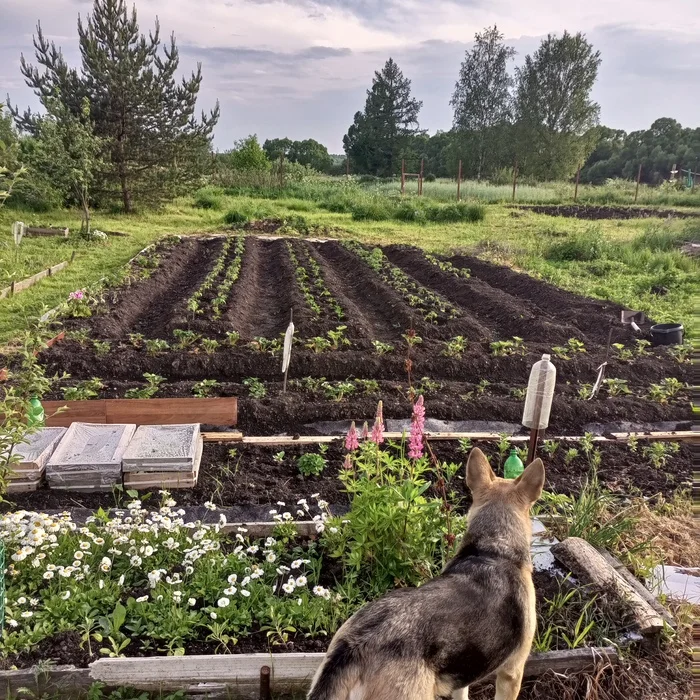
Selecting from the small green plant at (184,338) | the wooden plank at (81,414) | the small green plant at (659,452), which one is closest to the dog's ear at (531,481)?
the small green plant at (659,452)

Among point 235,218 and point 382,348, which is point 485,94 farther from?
point 382,348

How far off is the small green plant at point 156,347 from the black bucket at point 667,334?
6.25 m

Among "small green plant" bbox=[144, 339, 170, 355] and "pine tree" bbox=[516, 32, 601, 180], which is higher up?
"pine tree" bbox=[516, 32, 601, 180]

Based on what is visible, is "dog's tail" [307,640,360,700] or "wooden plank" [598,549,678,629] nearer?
"dog's tail" [307,640,360,700]

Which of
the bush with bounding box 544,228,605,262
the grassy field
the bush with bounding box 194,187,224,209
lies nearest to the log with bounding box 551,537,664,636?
the grassy field

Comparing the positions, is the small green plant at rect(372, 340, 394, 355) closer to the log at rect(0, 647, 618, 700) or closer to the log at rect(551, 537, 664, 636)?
the log at rect(551, 537, 664, 636)

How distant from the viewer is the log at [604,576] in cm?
281

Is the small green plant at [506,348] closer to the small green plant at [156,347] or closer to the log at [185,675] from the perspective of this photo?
the small green plant at [156,347]

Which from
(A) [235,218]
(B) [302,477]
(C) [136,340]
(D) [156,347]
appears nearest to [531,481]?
(B) [302,477]

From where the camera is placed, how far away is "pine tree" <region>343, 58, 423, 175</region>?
4775cm

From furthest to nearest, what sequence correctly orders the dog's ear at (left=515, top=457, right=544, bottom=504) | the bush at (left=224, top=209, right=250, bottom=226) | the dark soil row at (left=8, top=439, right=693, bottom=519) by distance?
1. the bush at (left=224, top=209, right=250, bottom=226)
2. the dark soil row at (left=8, top=439, right=693, bottom=519)
3. the dog's ear at (left=515, top=457, right=544, bottom=504)

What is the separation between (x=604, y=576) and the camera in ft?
10.1

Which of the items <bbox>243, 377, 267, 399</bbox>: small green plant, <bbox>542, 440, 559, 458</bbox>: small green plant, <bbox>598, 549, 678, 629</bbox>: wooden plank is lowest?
<bbox>542, 440, 559, 458</bbox>: small green plant

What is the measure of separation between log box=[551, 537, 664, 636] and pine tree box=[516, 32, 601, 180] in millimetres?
45188
